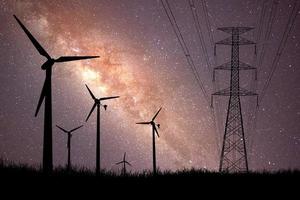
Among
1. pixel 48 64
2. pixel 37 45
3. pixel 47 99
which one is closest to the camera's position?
pixel 47 99

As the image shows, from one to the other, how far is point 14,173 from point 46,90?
6.94 m

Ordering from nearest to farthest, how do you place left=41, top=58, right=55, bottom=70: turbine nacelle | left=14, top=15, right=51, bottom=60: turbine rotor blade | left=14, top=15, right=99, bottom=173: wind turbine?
1. left=14, top=15, right=99, bottom=173: wind turbine
2. left=41, top=58, right=55, bottom=70: turbine nacelle
3. left=14, top=15, right=51, bottom=60: turbine rotor blade

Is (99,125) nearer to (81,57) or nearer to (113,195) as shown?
(81,57)

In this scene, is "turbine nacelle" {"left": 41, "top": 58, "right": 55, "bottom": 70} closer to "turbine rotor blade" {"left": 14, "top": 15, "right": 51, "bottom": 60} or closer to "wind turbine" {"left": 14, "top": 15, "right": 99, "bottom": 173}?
"wind turbine" {"left": 14, "top": 15, "right": 99, "bottom": 173}

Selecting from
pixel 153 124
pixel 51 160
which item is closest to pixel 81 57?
pixel 51 160

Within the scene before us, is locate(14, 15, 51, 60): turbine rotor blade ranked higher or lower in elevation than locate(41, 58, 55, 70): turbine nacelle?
higher

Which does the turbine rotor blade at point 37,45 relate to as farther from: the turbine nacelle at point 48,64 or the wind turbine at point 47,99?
the turbine nacelle at point 48,64

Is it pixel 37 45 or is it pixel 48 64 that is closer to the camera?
pixel 48 64

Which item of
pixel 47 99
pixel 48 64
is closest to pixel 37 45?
pixel 48 64

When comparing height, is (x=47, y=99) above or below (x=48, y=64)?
below

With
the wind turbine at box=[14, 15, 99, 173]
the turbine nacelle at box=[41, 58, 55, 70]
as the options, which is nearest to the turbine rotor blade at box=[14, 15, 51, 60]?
the wind turbine at box=[14, 15, 99, 173]

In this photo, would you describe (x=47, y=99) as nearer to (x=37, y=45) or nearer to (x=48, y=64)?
(x=48, y=64)

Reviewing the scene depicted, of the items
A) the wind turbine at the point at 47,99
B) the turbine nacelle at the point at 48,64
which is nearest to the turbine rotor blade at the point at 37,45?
the wind turbine at the point at 47,99

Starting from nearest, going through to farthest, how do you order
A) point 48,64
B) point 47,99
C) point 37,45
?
point 47,99
point 48,64
point 37,45
